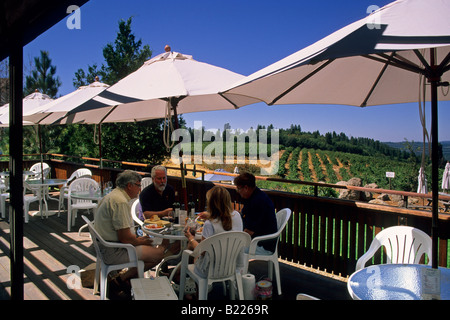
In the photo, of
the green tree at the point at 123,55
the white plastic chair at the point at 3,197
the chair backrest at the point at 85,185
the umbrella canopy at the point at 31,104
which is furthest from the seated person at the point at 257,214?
the green tree at the point at 123,55

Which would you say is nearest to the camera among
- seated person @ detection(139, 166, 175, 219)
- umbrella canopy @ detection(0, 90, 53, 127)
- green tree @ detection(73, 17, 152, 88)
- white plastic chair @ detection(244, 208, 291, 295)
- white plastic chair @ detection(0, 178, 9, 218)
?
white plastic chair @ detection(244, 208, 291, 295)

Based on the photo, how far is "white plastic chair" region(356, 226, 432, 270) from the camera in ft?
8.21

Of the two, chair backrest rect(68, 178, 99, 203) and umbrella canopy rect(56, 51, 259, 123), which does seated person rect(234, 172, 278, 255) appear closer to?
umbrella canopy rect(56, 51, 259, 123)

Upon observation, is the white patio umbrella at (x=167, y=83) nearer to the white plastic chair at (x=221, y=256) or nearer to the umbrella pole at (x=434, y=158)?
the white plastic chair at (x=221, y=256)

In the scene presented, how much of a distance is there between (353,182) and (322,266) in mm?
13075

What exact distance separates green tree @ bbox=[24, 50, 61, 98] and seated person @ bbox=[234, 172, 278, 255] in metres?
20.9

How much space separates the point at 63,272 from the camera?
12.0ft

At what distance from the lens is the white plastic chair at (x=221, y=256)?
249cm

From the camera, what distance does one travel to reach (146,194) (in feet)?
12.2

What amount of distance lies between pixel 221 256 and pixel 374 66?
6.67ft

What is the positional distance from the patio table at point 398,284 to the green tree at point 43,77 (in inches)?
881

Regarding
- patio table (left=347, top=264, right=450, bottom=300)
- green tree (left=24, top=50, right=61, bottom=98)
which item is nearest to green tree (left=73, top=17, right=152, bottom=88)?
green tree (left=24, top=50, right=61, bottom=98)

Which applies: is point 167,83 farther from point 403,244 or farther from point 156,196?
point 403,244
